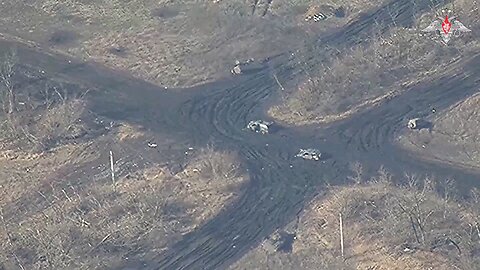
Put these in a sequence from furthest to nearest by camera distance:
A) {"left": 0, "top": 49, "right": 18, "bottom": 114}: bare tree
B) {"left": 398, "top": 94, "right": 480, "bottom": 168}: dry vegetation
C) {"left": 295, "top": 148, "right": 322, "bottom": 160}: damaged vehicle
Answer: {"left": 0, "top": 49, "right": 18, "bottom": 114}: bare tree, {"left": 295, "top": 148, "right": 322, "bottom": 160}: damaged vehicle, {"left": 398, "top": 94, "right": 480, "bottom": 168}: dry vegetation

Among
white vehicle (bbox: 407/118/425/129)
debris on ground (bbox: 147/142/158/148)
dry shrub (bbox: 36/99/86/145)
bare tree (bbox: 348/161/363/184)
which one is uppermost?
dry shrub (bbox: 36/99/86/145)

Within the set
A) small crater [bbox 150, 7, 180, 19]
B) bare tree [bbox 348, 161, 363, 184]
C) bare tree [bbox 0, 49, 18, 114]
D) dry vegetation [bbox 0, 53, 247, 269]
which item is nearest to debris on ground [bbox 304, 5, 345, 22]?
small crater [bbox 150, 7, 180, 19]

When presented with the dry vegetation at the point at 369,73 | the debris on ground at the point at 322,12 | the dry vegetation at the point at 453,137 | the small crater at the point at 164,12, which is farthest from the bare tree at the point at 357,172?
the small crater at the point at 164,12

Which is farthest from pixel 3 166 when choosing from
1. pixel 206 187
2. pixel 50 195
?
pixel 206 187

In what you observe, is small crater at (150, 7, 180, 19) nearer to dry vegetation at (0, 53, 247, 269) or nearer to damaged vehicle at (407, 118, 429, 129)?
dry vegetation at (0, 53, 247, 269)

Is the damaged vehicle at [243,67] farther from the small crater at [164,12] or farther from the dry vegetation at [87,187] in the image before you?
the small crater at [164,12]

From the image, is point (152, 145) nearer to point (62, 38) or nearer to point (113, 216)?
point (113, 216)

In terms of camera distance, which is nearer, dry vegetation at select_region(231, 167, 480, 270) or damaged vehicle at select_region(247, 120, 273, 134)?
dry vegetation at select_region(231, 167, 480, 270)

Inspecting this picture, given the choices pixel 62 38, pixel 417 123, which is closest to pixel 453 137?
pixel 417 123
